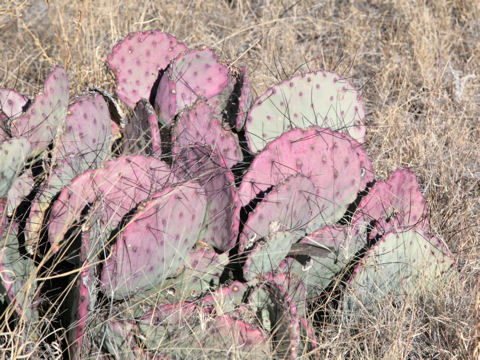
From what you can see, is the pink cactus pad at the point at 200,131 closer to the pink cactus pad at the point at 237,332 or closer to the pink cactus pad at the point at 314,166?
the pink cactus pad at the point at 314,166

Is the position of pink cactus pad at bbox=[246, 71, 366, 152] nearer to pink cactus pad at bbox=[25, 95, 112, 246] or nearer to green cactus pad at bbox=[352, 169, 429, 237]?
green cactus pad at bbox=[352, 169, 429, 237]

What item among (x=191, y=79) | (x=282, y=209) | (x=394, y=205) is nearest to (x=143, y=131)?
(x=191, y=79)

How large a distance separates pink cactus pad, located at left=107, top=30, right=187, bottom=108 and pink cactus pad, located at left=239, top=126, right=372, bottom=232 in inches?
23.5

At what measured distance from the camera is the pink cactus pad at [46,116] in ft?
6.22

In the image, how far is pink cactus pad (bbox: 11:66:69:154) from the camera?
1.90 meters

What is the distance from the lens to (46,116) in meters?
1.93

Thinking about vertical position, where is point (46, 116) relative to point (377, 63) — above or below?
above

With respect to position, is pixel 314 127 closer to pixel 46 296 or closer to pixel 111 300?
pixel 111 300

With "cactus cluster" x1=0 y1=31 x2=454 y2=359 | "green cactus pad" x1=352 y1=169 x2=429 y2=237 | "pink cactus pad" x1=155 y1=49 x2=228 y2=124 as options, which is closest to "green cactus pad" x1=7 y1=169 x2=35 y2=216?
"cactus cluster" x1=0 y1=31 x2=454 y2=359

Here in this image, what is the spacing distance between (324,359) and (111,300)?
544 millimetres

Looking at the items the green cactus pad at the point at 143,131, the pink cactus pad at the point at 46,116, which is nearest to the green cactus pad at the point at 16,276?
the pink cactus pad at the point at 46,116

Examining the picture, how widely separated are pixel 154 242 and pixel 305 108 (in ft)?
2.56

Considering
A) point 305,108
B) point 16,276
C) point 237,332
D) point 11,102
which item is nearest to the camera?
point 237,332

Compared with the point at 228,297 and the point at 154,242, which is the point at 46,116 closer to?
the point at 154,242
